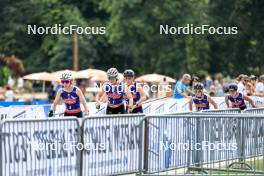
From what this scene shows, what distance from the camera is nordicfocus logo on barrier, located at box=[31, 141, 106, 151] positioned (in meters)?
13.3

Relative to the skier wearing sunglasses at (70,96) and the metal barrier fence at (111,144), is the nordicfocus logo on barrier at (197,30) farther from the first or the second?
the metal barrier fence at (111,144)

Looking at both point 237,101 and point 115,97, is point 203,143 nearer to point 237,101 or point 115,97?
point 115,97

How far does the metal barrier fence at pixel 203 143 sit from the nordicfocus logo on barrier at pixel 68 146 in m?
0.99

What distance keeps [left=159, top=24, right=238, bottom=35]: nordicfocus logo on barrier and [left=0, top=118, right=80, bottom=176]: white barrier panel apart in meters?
31.4

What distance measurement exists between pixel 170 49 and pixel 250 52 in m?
7.95

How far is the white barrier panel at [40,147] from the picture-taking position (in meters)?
12.8

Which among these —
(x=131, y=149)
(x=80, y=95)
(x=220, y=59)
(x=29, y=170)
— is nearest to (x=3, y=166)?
(x=29, y=170)

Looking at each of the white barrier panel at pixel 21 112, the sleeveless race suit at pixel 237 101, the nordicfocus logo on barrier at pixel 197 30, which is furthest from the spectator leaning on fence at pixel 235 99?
the nordicfocus logo on barrier at pixel 197 30

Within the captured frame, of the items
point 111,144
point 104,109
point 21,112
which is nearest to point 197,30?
point 104,109

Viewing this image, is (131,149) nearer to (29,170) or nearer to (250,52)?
(29,170)

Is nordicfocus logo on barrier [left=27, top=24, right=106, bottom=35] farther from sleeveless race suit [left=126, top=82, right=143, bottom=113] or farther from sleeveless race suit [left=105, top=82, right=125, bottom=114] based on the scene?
sleeveless race suit [left=105, top=82, right=125, bottom=114]

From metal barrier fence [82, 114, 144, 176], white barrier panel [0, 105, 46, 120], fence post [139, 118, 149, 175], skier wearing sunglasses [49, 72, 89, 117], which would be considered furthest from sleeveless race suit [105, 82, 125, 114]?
fence post [139, 118, 149, 175]

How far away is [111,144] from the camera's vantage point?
14500mm

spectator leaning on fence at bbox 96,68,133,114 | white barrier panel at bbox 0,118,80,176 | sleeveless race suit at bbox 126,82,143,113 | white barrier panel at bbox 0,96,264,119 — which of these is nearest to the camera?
white barrier panel at bbox 0,118,80,176
